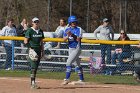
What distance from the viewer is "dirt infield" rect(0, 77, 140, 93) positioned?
1447cm

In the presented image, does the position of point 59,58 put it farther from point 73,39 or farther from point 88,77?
point 73,39

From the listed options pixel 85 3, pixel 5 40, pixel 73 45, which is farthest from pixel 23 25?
pixel 85 3

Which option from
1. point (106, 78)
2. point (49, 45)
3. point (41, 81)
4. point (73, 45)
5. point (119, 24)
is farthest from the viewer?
point (119, 24)

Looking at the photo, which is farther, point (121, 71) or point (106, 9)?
point (106, 9)

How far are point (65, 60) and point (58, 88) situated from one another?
5690mm

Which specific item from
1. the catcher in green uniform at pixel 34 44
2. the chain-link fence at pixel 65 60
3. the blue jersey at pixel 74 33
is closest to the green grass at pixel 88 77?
the chain-link fence at pixel 65 60

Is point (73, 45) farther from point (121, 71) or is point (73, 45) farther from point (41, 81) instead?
point (121, 71)

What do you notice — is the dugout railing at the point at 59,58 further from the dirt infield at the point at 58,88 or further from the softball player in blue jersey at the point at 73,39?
the softball player in blue jersey at the point at 73,39

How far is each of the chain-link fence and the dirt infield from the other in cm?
310

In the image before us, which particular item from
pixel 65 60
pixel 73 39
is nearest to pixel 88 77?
pixel 65 60

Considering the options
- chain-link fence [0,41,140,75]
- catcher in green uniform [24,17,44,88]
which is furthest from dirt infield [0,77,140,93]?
chain-link fence [0,41,140,75]

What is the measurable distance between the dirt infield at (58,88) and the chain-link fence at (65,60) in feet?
10.2

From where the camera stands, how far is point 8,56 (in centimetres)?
2095

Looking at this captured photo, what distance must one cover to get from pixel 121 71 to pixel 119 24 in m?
19.9
